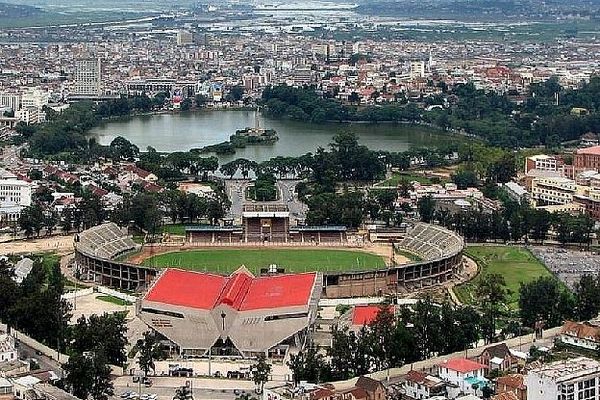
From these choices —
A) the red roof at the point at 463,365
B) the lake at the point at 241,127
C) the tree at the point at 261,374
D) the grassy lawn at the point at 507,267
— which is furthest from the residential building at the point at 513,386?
the lake at the point at 241,127

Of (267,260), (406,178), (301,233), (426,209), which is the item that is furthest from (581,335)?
(406,178)

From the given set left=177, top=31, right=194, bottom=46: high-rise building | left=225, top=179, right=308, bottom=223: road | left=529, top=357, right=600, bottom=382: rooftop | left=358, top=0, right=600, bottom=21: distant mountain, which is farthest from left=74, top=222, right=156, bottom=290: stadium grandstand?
left=358, top=0, right=600, bottom=21: distant mountain

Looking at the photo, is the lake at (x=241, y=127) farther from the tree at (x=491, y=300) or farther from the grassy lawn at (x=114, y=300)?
the tree at (x=491, y=300)

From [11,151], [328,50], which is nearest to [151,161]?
[11,151]

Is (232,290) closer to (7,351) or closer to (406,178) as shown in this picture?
(7,351)

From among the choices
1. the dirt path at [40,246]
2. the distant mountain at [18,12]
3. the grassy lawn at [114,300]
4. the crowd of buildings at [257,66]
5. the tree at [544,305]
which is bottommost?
the distant mountain at [18,12]
